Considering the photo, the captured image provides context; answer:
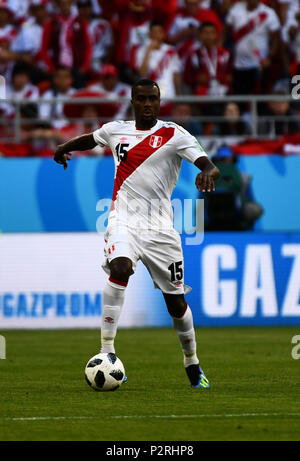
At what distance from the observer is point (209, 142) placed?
16891 mm

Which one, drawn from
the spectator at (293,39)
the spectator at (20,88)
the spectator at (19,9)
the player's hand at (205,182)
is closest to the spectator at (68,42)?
the spectator at (20,88)

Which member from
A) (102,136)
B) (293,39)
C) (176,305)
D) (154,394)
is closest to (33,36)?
(293,39)

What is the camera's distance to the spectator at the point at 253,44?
1828cm

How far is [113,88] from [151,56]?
2.92 ft

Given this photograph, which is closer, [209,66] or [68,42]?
[209,66]

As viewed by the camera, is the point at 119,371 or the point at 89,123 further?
the point at 89,123

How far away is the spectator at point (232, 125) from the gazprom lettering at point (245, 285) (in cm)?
256

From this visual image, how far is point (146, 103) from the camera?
347 inches

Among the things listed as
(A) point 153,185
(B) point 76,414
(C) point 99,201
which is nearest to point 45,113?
(C) point 99,201

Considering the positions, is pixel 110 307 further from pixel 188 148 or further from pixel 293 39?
pixel 293 39

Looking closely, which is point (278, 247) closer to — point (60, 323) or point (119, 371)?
point (60, 323)

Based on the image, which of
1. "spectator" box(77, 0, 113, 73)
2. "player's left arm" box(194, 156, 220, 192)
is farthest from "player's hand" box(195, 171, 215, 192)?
"spectator" box(77, 0, 113, 73)

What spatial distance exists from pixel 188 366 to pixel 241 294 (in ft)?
22.4

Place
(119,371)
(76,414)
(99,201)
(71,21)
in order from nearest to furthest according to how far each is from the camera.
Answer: (76,414) → (119,371) → (99,201) → (71,21)
